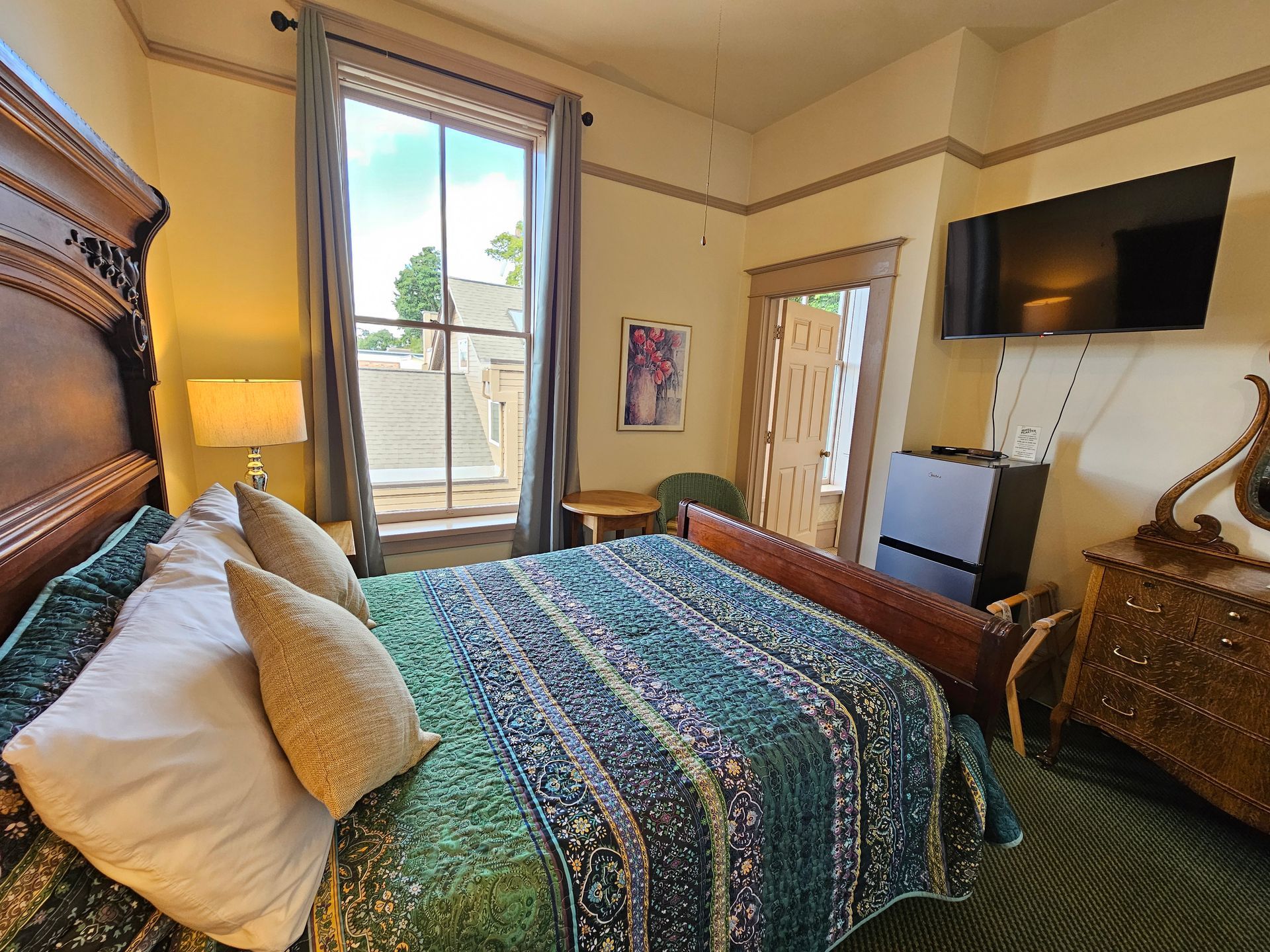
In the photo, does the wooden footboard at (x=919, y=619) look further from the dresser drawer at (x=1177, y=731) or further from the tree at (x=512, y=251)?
the tree at (x=512, y=251)

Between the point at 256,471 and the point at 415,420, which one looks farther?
the point at 415,420

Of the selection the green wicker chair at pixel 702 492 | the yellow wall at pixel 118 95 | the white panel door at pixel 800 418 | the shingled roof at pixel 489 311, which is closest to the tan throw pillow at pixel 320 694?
the yellow wall at pixel 118 95

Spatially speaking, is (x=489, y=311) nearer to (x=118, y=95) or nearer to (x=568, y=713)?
(x=118, y=95)

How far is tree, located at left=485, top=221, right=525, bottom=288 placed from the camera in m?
2.96

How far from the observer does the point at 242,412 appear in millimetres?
1945

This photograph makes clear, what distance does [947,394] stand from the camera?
Answer: 2.84 meters

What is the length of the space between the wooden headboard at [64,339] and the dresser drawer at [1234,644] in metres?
2.98

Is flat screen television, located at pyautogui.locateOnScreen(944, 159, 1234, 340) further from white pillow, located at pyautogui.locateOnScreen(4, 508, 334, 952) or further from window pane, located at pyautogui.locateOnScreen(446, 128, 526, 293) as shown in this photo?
white pillow, located at pyautogui.locateOnScreen(4, 508, 334, 952)

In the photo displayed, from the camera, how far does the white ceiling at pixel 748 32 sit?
2.32 metres

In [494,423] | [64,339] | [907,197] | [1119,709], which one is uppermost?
[907,197]

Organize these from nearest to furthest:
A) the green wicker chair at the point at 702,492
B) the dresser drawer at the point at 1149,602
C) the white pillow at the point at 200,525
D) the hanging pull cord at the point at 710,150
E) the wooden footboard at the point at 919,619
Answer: the white pillow at the point at 200,525 < the wooden footboard at the point at 919,619 < the dresser drawer at the point at 1149,602 < the hanging pull cord at the point at 710,150 < the green wicker chair at the point at 702,492

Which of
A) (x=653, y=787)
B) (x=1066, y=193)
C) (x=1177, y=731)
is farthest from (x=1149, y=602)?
(x=653, y=787)

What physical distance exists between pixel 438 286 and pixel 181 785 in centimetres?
266

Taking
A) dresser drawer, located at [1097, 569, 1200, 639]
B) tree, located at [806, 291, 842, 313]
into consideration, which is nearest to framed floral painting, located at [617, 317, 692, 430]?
tree, located at [806, 291, 842, 313]
